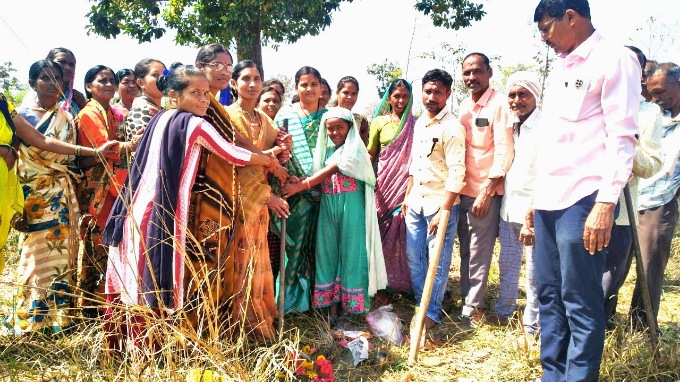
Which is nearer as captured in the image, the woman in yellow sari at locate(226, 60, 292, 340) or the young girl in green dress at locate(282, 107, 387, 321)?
the woman in yellow sari at locate(226, 60, 292, 340)

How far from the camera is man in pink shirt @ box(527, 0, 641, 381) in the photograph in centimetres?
204

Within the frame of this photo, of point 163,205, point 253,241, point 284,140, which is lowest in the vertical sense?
point 253,241

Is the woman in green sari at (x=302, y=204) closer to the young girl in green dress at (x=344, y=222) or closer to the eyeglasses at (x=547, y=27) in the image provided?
the young girl in green dress at (x=344, y=222)

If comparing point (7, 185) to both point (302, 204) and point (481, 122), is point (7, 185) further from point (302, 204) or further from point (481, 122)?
point (481, 122)

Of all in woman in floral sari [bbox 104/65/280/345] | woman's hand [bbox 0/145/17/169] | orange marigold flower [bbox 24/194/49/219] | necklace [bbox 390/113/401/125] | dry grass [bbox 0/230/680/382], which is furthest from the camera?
necklace [bbox 390/113/401/125]

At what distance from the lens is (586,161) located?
215cm

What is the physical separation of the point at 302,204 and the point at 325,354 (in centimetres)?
114

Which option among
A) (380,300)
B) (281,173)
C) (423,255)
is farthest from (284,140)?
(380,300)

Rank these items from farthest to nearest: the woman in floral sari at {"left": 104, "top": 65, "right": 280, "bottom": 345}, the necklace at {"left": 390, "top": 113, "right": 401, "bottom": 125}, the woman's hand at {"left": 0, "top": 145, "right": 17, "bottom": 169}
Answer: the necklace at {"left": 390, "top": 113, "right": 401, "bottom": 125}, the woman's hand at {"left": 0, "top": 145, "right": 17, "bottom": 169}, the woman in floral sari at {"left": 104, "top": 65, "right": 280, "bottom": 345}

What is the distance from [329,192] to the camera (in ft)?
11.4

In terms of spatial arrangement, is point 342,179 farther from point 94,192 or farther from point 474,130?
point 94,192

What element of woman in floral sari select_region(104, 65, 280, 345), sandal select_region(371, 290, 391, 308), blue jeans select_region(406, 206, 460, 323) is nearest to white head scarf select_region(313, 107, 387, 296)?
blue jeans select_region(406, 206, 460, 323)

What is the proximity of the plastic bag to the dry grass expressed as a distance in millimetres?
69

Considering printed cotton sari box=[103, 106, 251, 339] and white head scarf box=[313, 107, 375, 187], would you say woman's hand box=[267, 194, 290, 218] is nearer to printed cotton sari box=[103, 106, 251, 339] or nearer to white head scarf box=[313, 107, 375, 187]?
white head scarf box=[313, 107, 375, 187]
